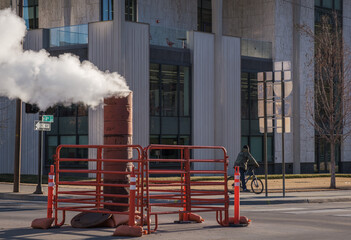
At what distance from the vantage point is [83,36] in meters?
36.1

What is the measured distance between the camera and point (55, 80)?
12.9 metres

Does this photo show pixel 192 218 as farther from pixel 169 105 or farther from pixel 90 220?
pixel 169 105

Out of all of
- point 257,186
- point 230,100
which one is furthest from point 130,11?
point 257,186

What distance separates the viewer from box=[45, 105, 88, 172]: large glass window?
36.8 meters

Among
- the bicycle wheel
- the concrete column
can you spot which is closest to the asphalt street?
the bicycle wheel

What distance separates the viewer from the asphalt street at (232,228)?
1200cm

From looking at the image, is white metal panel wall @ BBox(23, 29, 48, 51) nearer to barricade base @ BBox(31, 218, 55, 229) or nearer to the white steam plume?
the white steam plume

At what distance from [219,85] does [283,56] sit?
627 cm

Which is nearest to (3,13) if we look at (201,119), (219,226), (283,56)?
(219,226)

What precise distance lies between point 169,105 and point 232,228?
25.4 metres

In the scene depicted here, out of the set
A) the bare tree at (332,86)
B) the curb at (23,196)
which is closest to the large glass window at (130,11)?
the bare tree at (332,86)

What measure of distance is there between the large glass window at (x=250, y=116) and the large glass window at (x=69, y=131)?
10696 mm

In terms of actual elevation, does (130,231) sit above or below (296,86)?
below

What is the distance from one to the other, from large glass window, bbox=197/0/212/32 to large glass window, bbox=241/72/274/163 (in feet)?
16.0
